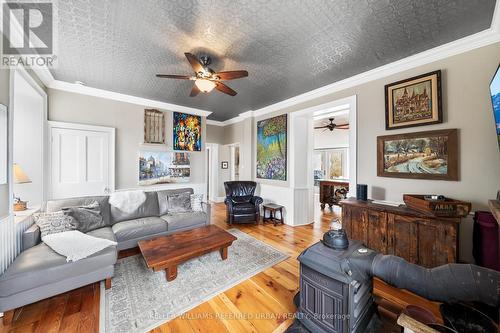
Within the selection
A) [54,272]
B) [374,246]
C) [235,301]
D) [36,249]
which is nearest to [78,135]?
[36,249]

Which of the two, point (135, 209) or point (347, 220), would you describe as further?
point (135, 209)

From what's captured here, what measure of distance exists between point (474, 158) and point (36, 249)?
4883 millimetres

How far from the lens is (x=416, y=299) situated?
1949mm

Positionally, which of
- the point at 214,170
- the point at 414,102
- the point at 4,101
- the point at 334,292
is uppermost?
the point at 414,102

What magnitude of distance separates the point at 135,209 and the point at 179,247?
142 cm

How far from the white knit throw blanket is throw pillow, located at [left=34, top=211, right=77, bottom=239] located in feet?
0.39

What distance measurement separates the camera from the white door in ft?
11.1

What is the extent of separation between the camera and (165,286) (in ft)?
6.90

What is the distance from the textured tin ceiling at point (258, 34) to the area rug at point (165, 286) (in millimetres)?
2798

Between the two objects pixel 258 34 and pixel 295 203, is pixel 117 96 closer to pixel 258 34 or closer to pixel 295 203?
pixel 258 34

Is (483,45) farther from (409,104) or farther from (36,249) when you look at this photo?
(36,249)

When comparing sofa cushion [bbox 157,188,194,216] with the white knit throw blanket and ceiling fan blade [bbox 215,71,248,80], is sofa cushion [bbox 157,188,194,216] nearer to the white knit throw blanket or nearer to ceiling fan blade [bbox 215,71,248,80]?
the white knit throw blanket

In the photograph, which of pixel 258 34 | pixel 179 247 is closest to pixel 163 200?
pixel 179 247

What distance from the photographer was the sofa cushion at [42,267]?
159 centimetres
